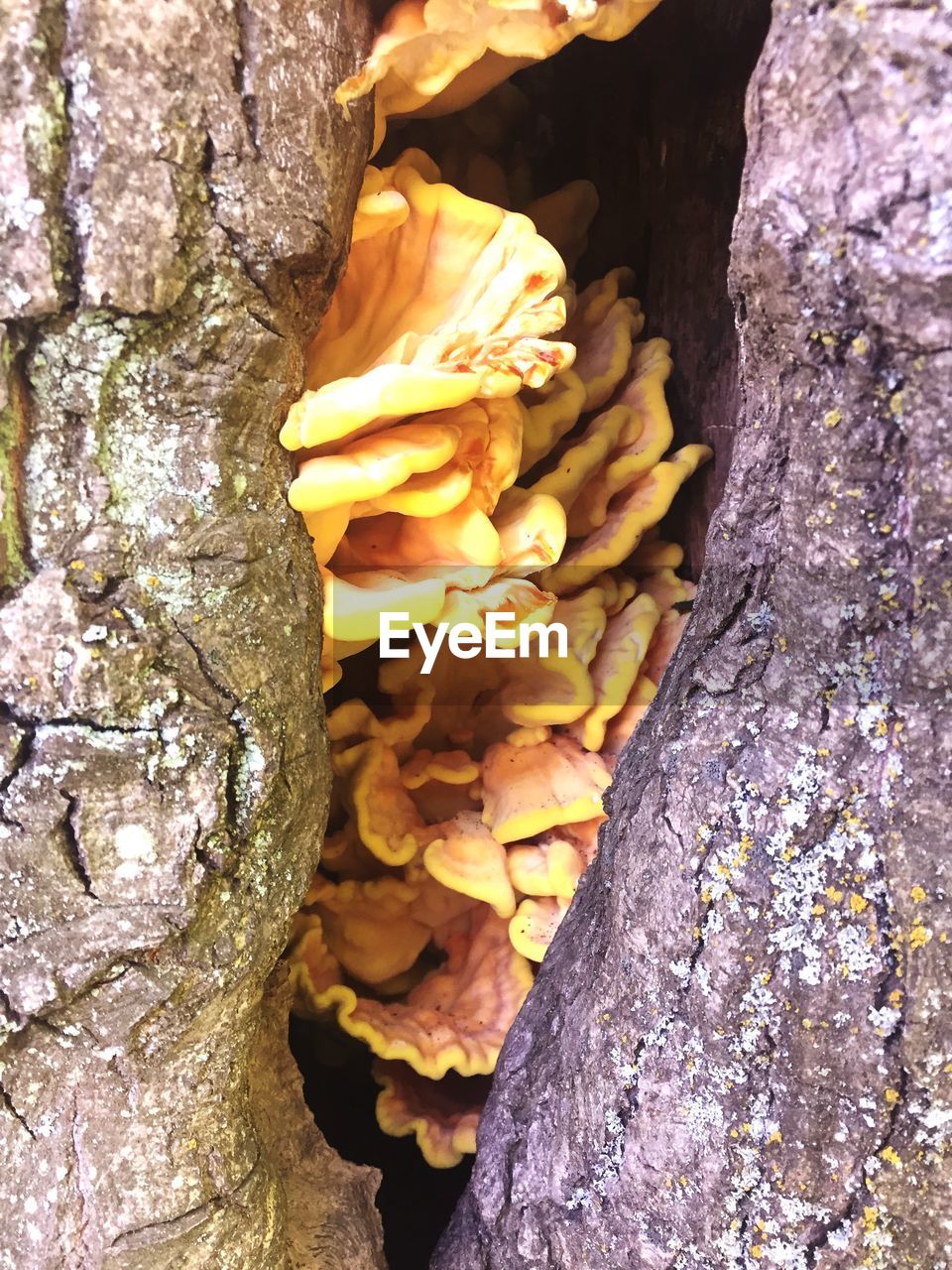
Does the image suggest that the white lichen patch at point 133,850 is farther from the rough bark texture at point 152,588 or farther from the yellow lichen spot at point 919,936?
the yellow lichen spot at point 919,936

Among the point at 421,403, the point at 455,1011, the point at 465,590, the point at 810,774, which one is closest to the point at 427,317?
the point at 421,403

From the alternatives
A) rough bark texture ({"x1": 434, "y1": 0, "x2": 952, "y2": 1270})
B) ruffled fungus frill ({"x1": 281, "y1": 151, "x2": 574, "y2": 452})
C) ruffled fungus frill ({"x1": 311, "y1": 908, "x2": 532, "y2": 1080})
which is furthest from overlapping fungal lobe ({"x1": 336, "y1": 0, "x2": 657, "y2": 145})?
ruffled fungus frill ({"x1": 311, "y1": 908, "x2": 532, "y2": 1080})

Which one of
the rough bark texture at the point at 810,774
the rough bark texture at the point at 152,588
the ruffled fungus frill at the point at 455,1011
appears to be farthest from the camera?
the ruffled fungus frill at the point at 455,1011

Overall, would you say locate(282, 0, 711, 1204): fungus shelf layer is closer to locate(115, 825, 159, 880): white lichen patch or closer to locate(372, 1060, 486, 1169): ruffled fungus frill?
locate(372, 1060, 486, 1169): ruffled fungus frill

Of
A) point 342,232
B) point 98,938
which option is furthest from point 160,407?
point 98,938

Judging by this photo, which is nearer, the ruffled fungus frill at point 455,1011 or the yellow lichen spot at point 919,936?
the yellow lichen spot at point 919,936

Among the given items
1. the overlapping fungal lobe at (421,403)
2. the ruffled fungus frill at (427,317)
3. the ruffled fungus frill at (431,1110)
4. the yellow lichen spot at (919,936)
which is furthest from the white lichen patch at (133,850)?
the ruffled fungus frill at (431,1110)

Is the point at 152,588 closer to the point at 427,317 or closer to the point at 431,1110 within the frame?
the point at 427,317

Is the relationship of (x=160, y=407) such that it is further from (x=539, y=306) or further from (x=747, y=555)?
(x=747, y=555)
